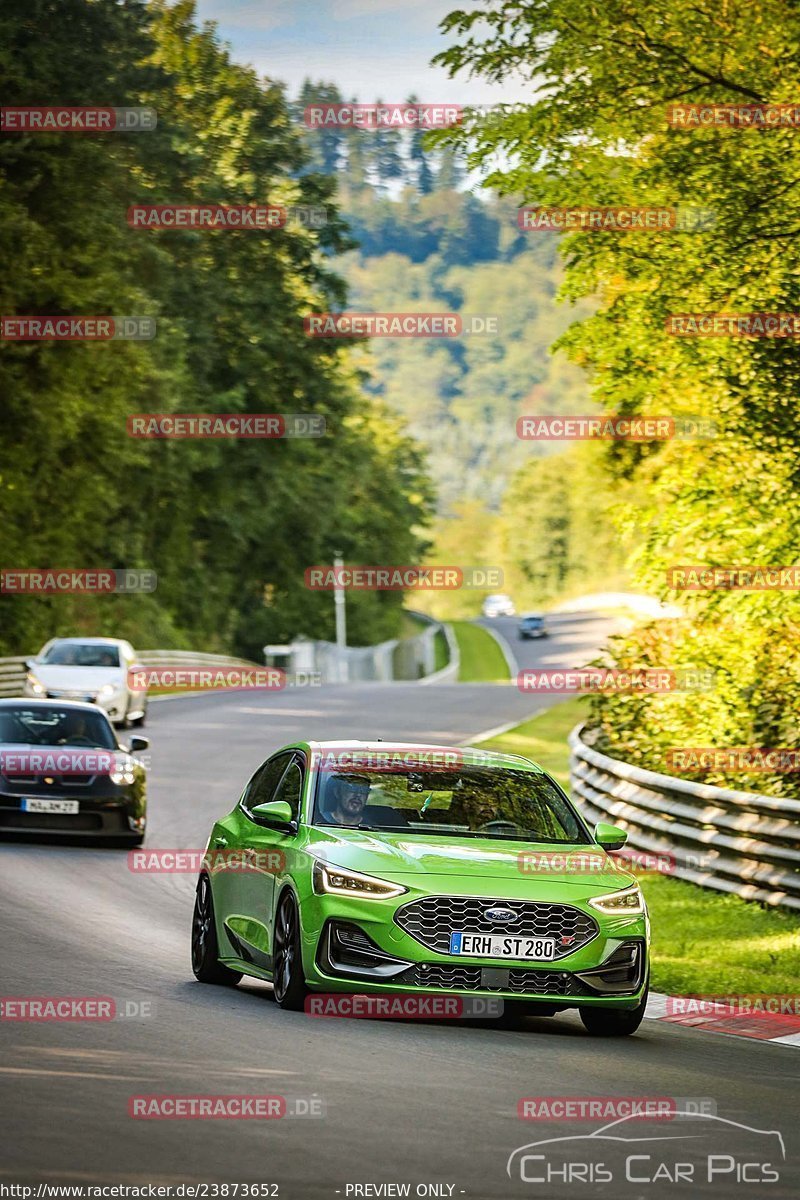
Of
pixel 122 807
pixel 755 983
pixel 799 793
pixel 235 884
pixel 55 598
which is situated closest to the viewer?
pixel 235 884

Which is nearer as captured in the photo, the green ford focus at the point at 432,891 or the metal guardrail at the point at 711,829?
the green ford focus at the point at 432,891

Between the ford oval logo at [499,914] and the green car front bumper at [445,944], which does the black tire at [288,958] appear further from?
the ford oval logo at [499,914]

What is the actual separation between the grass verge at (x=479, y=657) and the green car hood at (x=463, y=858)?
74.7 metres

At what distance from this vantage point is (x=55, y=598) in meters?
60.8

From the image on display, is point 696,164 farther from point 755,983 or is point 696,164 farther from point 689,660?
point 755,983

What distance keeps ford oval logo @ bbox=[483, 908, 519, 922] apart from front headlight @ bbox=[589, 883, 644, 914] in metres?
0.46

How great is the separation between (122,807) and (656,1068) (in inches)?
464

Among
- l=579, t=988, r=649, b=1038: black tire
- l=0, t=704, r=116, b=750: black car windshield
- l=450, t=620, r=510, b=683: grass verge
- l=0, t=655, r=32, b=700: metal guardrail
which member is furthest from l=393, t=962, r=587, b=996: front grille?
l=450, t=620, r=510, b=683: grass verge

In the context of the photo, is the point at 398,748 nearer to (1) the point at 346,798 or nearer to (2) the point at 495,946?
(1) the point at 346,798

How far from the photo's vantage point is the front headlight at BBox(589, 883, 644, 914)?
34.7 feet

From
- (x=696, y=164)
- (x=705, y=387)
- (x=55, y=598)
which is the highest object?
(x=696, y=164)

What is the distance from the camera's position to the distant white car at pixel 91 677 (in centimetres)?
3591

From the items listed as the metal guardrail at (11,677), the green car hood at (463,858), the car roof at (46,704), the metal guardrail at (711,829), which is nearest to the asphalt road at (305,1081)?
the green car hood at (463,858)

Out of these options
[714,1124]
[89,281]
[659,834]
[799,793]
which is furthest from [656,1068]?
[89,281]
